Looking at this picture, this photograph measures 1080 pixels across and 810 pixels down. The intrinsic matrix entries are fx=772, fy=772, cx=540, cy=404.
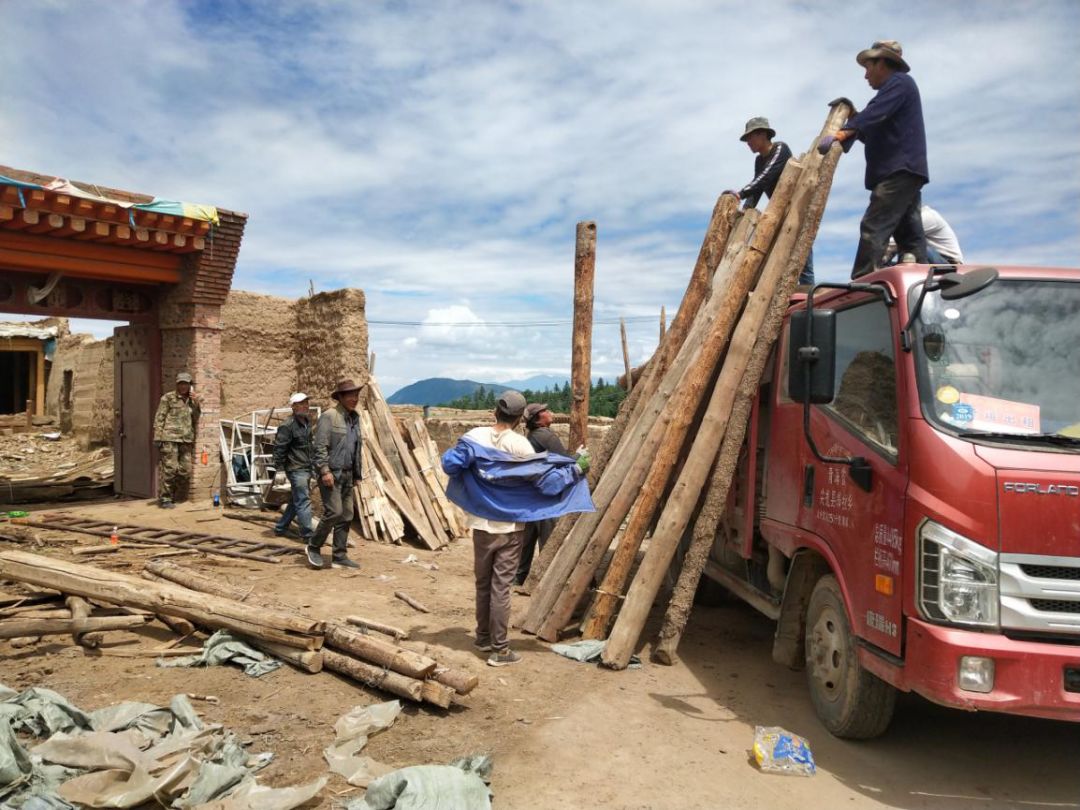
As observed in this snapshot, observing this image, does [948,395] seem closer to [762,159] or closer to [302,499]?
[762,159]

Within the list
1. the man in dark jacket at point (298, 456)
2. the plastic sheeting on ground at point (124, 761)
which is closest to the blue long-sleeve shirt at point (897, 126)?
the plastic sheeting on ground at point (124, 761)

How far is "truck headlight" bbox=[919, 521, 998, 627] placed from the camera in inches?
132

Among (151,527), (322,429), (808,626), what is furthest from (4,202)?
(808,626)

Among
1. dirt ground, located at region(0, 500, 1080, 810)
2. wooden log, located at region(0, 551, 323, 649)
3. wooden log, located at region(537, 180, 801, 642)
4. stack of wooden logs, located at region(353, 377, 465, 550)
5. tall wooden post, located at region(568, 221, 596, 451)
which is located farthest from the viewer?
stack of wooden logs, located at region(353, 377, 465, 550)

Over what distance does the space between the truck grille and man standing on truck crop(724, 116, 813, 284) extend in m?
3.71

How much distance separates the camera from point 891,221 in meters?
5.43

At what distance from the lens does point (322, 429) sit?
327 inches

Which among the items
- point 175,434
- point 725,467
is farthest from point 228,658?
point 175,434

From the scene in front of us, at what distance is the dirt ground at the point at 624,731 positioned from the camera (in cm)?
375

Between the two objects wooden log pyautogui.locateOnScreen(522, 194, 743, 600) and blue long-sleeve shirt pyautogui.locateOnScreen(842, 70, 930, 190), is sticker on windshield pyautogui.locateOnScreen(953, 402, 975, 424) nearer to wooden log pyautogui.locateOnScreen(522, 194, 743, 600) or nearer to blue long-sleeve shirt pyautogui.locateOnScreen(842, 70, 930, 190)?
blue long-sleeve shirt pyautogui.locateOnScreen(842, 70, 930, 190)

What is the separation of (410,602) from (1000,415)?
16.9ft

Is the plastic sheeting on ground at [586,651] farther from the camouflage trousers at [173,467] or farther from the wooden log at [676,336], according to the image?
the camouflage trousers at [173,467]

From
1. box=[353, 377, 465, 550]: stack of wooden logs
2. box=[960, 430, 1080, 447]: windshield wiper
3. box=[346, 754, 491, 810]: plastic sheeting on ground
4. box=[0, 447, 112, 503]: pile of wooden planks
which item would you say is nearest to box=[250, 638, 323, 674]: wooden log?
box=[346, 754, 491, 810]: plastic sheeting on ground

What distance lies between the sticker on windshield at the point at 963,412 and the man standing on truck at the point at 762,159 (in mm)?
3138
